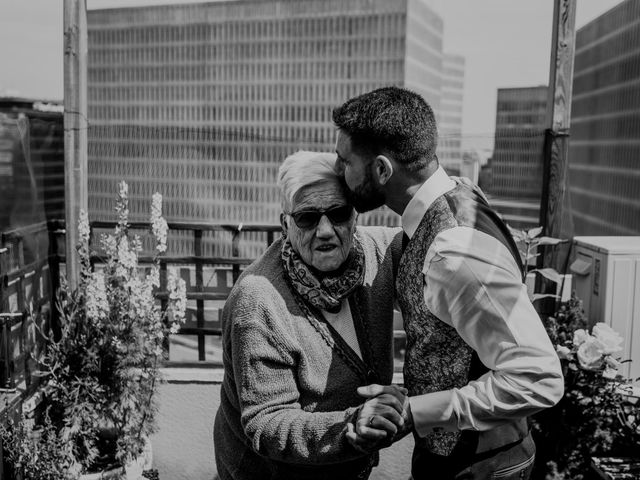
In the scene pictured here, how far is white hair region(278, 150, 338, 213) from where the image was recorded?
5.90 ft

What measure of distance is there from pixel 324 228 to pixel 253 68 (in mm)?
105175

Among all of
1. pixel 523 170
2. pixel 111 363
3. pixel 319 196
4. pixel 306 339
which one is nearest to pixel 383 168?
pixel 319 196

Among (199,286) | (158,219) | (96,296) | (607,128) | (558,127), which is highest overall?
(607,128)

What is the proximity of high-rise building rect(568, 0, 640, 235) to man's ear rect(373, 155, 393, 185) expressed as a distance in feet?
282

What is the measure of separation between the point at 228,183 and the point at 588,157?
58.9 meters

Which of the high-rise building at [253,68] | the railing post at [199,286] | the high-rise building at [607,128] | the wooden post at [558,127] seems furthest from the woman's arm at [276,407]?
the high-rise building at [607,128]

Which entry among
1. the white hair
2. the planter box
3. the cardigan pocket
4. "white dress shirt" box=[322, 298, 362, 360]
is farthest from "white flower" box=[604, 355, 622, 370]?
the white hair

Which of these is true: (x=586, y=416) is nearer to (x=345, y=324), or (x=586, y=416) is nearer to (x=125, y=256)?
(x=345, y=324)

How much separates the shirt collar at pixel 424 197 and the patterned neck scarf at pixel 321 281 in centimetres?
20

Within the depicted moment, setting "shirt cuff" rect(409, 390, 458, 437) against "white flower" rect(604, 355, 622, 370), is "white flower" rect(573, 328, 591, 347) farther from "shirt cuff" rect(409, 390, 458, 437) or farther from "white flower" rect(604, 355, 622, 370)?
"shirt cuff" rect(409, 390, 458, 437)

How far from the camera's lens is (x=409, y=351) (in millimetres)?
1658

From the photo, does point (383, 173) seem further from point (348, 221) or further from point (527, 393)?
point (527, 393)

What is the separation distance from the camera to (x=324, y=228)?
174 centimetres

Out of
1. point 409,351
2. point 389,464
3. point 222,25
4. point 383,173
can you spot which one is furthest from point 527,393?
point 222,25
